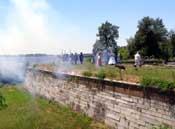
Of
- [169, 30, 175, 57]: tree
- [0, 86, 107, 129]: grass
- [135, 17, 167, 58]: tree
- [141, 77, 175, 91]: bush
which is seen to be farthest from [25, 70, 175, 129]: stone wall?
[169, 30, 175, 57]: tree

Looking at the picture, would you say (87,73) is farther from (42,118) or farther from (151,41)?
(151,41)

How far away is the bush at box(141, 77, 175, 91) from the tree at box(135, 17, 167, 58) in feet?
117

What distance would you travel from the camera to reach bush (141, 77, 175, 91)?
1517 cm

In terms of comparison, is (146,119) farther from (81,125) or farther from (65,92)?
(65,92)

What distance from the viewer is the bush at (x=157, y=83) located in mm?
15172

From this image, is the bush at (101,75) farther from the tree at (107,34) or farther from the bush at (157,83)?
the tree at (107,34)

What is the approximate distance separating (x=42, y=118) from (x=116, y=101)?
491 centimetres

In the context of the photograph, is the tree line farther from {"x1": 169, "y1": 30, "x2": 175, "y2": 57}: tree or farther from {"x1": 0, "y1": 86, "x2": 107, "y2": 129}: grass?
{"x1": 0, "y1": 86, "x2": 107, "y2": 129}: grass

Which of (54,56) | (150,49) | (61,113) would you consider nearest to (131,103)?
(61,113)

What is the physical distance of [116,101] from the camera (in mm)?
19203

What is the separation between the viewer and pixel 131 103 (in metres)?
17.8

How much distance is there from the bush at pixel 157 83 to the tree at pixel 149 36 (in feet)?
117

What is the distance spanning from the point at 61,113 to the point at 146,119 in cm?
836

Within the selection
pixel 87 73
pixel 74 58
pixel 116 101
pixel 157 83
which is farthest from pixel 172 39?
pixel 157 83
